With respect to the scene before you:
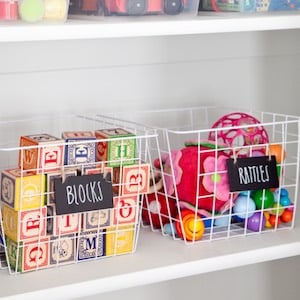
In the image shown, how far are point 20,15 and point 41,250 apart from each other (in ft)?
1.21

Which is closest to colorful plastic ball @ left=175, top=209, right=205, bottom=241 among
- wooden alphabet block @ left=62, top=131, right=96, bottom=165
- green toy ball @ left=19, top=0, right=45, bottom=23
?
wooden alphabet block @ left=62, top=131, right=96, bottom=165

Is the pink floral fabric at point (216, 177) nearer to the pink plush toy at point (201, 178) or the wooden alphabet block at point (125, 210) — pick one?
the pink plush toy at point (201, 178)

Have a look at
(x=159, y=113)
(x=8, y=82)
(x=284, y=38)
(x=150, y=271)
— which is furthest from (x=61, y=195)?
(x=284, y=38)

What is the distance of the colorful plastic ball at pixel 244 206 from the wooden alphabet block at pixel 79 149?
0.98 feet

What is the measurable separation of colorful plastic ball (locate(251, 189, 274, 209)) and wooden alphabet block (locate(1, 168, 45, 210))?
0.41m

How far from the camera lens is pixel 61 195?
4.21 feet

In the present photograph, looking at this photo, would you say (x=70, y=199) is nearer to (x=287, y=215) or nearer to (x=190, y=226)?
(x=190, y=226)

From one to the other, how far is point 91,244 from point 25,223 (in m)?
0.13

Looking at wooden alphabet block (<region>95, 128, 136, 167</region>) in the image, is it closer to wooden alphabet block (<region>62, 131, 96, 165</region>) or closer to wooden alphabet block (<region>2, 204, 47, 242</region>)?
wooden alphabet block (<region>62, 131, 96, 165</region>)

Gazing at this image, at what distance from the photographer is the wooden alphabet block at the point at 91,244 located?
1.34m

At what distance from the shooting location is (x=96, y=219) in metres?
1.34

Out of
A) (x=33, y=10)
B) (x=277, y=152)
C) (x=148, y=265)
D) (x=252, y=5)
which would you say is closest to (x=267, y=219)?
(x=277, y=152)

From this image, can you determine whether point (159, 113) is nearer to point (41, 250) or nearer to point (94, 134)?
point (94, 134)

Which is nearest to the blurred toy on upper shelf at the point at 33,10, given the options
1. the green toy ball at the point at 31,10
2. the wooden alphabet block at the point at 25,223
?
the green toy ball at the point at 31,10
